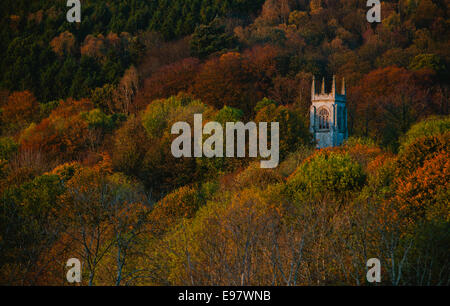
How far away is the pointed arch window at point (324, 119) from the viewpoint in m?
70.6

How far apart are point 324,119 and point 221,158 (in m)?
17.6

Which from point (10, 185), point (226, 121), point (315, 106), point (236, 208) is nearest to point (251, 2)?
point (315, 106)

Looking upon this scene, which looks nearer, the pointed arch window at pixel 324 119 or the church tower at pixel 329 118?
the church tower at pixel 329 118

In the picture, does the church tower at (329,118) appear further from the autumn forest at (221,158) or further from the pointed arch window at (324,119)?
the autumn forest at (221,158)

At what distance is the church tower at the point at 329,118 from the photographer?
69.4 meters

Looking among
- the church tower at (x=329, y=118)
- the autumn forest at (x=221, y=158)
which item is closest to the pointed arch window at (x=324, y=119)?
the church tower at (x=329, y=118)

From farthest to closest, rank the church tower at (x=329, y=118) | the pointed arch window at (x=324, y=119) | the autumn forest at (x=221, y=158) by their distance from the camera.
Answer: the pointed arch window at (x=324, y=119), the church tower at (x=329, y=118), the autumn forest at (x=221, y=158)

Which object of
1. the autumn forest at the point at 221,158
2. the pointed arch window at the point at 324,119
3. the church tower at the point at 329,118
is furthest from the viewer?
the pointed arch window at the point at 324,119

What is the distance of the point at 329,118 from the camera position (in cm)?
7050

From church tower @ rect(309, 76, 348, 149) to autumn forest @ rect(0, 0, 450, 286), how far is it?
179cm
